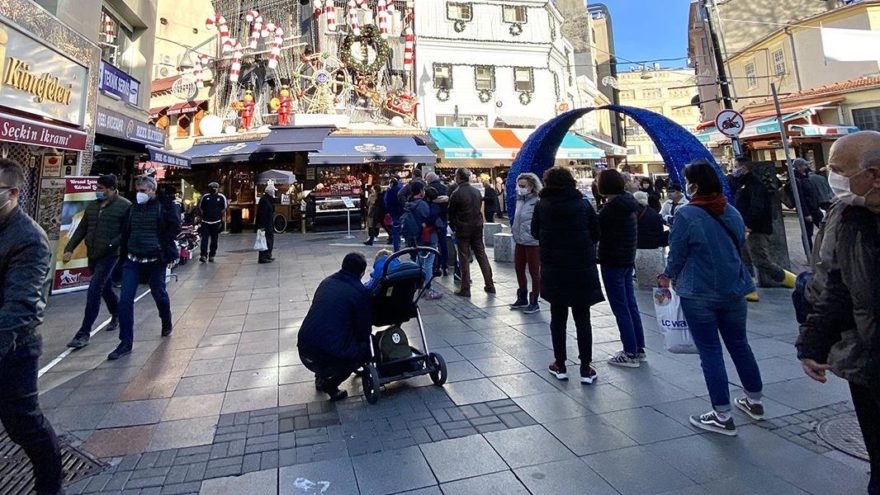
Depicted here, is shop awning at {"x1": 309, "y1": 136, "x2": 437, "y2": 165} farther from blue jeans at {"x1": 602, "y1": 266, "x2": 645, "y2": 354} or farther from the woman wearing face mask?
blue jeans at {"x1": 602, "y1": 266, "x2": 645, "y2": 354}

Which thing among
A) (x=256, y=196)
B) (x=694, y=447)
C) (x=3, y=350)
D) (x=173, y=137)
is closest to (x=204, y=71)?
(x=173, y=137)

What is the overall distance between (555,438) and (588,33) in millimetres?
35551

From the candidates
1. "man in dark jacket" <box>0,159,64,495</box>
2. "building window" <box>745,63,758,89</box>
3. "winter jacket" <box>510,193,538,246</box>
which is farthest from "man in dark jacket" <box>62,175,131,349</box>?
"building window" <box>745,63,758,89</box>

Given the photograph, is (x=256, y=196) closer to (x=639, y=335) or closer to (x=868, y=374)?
(x=639, y=335)

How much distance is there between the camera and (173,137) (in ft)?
71.6

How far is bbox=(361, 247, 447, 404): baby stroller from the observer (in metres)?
3.57

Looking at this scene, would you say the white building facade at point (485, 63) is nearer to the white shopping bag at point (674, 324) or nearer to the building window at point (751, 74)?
the building window at point (751, 74)

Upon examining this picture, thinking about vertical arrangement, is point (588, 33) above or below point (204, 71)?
above

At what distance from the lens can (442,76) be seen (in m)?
22.4

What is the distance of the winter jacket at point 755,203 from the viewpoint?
634cm

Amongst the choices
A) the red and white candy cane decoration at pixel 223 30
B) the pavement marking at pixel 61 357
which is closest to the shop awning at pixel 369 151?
the red and white candy cane decoration at pixel 223 30

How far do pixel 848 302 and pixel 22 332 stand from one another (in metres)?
3.99

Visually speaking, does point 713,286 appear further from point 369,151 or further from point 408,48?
point 408,48

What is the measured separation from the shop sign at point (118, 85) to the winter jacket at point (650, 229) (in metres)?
11.4
